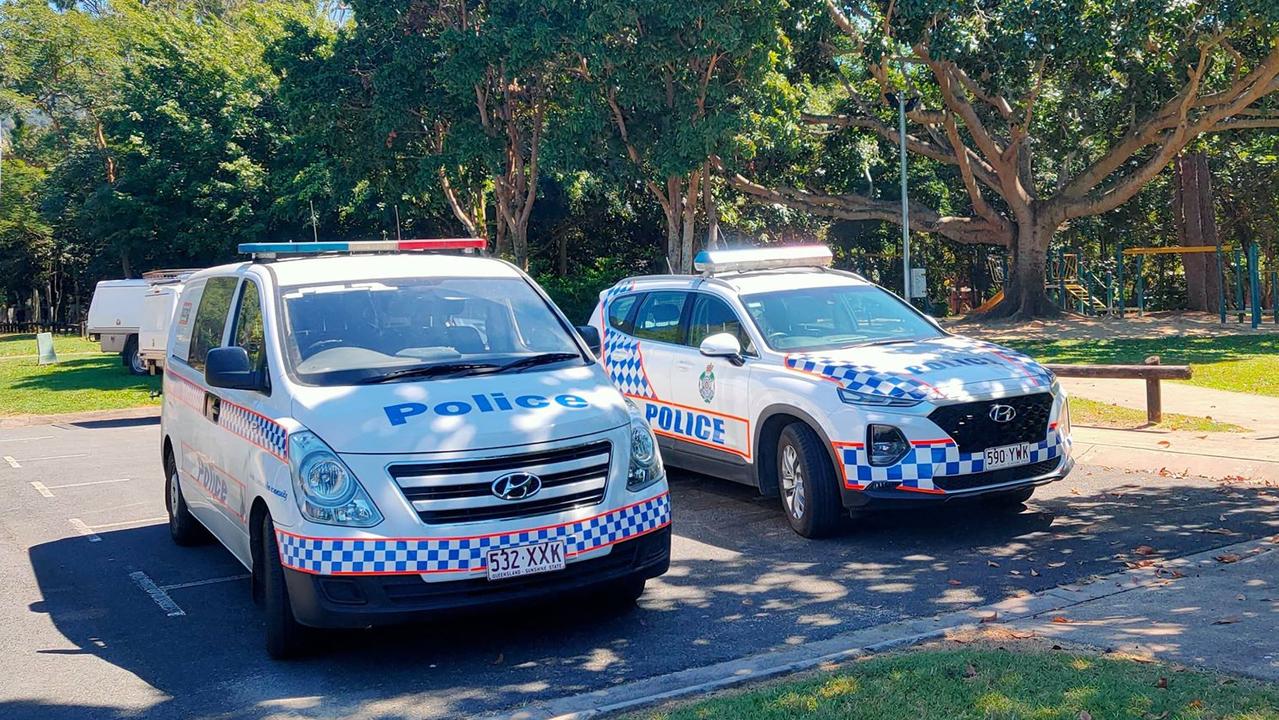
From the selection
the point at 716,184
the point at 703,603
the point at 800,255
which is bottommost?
the point at 703,603

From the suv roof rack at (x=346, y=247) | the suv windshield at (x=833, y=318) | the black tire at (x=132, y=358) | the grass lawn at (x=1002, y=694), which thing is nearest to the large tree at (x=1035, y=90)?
the black tire at (x=132, y=358)

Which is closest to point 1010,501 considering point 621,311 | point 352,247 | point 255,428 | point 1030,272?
point 621,311

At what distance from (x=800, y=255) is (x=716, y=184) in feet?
63.7

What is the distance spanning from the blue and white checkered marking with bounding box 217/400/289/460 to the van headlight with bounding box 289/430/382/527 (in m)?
0.14

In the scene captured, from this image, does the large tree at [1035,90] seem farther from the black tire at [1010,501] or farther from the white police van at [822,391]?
the black tire at [1010,501]

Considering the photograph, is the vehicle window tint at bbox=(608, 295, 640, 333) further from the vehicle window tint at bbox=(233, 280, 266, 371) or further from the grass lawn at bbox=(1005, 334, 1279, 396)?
the grass lawn at bbox=(1005, 334, 1279, 396)

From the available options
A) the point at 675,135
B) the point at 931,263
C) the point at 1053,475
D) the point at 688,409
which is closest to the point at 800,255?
the point at 688,409

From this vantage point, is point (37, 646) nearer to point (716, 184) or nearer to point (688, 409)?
point (688, 409)

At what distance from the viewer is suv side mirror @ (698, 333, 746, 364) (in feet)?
28.3

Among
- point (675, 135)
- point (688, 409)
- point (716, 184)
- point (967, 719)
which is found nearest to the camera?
point (967, 719)

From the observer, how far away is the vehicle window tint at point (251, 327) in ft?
22.1

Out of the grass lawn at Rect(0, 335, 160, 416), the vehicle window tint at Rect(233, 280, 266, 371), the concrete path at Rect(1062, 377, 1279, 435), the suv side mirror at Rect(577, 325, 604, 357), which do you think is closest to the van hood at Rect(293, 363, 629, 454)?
the vehicle window tint at Rect(233, 280, 266, 371)

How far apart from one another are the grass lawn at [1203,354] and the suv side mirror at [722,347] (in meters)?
9.42

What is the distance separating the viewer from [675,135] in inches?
883
